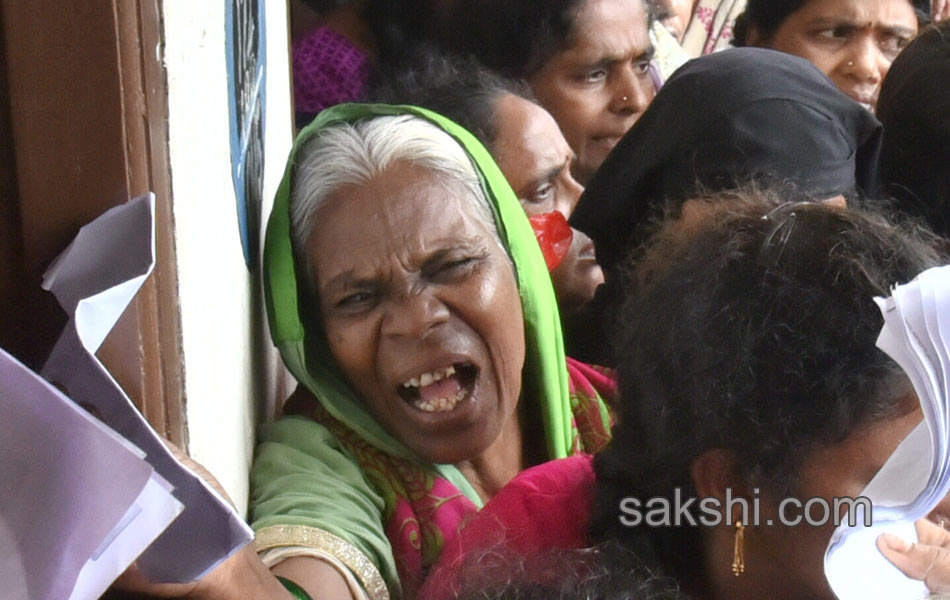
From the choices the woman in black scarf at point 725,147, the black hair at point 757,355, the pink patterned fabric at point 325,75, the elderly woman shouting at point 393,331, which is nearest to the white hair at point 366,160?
the elderly woman shouting at point 393,331

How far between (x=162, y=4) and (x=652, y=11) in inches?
77.1

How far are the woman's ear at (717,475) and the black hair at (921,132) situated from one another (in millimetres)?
951

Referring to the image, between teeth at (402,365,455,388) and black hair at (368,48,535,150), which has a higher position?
black hair at (368,48,535,150)

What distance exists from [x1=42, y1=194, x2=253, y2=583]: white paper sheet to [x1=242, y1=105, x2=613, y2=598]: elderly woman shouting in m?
0.74

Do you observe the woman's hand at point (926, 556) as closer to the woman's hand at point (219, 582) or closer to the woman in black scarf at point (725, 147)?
the woman's hand at point (219, 582)

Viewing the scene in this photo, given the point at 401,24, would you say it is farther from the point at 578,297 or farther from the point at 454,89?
the point at 578,297

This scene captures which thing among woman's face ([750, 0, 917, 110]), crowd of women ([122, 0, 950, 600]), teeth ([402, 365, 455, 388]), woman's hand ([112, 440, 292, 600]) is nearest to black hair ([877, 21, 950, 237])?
crowd of women ([122, 0, 950, 600])

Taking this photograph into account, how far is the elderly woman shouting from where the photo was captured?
1.51 m

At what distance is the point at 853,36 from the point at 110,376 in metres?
2.30

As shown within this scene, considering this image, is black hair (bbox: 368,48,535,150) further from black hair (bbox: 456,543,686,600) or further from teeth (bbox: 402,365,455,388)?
black hair (bbox: 456,543,686,600)

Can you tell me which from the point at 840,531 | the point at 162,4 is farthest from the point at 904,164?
the point at 162,4

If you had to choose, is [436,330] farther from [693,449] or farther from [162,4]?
[162,4]

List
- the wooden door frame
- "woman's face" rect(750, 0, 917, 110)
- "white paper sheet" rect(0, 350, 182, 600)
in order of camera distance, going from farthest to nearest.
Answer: "woman's face" rect(750, 0, 917, 110) → the wooden door frame → "white paper sheet" rect(0, 350, 182, 600)

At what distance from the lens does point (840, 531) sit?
38.8 inches
